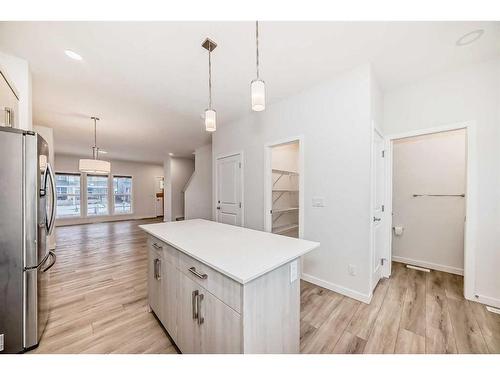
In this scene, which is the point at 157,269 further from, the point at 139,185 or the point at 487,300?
the point at 139,185

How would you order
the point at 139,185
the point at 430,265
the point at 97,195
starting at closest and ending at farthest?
1. the point at 430,265
2. the point at 97,195
3. the point at 139,185

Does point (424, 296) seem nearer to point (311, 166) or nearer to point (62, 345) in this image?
point (311, 166)

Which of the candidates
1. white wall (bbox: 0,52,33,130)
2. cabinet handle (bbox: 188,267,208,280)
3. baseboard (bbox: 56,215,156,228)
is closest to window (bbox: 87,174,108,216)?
baseboard (bbox: 56,215,156,228)

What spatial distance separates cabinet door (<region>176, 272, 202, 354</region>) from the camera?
1233 mm

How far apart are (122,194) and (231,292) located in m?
9.32

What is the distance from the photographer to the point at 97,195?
7922 millimetres

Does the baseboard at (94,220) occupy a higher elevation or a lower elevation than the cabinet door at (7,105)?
lower

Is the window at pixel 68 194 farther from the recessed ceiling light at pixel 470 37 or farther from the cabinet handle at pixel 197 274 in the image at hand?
the recessed ceiling light at pixel 470 37

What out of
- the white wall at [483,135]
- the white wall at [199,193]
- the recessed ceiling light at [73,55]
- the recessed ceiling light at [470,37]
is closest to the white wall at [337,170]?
the recessed ceiling light at [470,37]

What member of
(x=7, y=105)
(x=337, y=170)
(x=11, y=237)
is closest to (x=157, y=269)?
(x=11, y=237)

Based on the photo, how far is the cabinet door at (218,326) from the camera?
3.23ft
